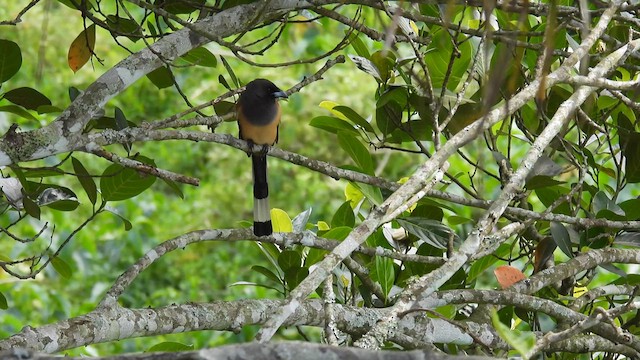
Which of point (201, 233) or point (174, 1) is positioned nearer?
point (201, 233)

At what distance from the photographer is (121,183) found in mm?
2855

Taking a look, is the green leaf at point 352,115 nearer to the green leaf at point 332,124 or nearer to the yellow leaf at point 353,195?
the green leaf at point 332,124

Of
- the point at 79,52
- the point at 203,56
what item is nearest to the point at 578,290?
the point at 203,56

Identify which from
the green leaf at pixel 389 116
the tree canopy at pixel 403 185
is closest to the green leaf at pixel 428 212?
the tree canopy at pixel 403 185

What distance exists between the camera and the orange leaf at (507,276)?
8.48 ft

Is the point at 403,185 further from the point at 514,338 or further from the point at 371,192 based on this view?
the point at 371,192

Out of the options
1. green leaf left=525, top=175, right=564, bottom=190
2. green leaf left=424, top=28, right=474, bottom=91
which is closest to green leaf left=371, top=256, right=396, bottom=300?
green leaf left=525, top=175, right=564, bottom=190

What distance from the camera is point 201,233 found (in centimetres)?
239

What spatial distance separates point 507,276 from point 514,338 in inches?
45.6

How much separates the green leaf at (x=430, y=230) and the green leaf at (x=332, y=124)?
1.42 ft

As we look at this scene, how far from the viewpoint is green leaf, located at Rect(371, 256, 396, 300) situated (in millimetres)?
2557

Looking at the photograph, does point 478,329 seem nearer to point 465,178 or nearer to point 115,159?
point 115,159

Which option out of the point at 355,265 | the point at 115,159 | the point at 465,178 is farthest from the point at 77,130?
the point at 465,178

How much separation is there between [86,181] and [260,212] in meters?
0.76
